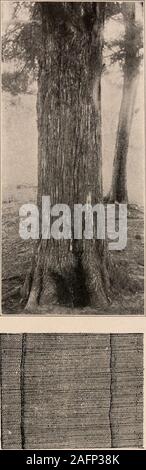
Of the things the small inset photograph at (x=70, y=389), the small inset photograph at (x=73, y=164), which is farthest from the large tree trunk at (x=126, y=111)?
the small inset photograph at (x=70, y=389)

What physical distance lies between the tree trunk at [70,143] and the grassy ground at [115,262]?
3cm

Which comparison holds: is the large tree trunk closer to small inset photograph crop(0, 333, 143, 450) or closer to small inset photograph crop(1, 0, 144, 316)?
small inset photograph crop(1, 0, 144, 316)

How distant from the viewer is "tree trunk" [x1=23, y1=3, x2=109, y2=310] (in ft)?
5.22

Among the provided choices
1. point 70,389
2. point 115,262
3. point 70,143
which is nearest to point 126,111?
point 70,143

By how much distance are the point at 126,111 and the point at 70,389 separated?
0.89 metres

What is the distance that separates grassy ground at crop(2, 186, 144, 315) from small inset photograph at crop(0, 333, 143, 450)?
0.08 meters

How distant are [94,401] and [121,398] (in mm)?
86

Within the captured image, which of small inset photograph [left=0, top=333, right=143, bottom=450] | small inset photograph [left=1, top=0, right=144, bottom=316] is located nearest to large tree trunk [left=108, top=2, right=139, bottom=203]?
small inset photograph [left=1, top=0, right=144, bottom=316]

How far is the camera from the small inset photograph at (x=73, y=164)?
5.25 feet

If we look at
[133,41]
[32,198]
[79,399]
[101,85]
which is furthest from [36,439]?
[133,41]

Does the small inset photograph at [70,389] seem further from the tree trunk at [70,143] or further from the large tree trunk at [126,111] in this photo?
the large tree trunk at [126,111]

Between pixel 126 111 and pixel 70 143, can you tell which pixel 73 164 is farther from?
pixel 126 111

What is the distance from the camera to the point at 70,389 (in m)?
1.61

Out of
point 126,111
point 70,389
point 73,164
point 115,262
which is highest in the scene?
point 126,111
